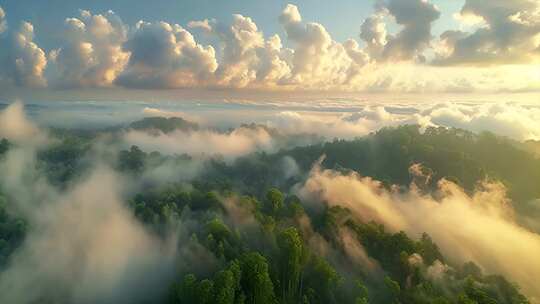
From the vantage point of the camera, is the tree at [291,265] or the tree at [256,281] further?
the tree at [291,265]

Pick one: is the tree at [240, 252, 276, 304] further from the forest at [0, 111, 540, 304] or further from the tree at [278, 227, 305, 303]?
the tree at [278, 227, 305, 303]

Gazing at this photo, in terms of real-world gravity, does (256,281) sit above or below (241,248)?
above

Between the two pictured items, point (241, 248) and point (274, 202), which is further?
point (274, 202)

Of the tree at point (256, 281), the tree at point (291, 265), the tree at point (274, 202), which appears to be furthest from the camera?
the tree at point (274, 202)

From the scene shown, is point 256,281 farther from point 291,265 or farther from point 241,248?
point 241,248

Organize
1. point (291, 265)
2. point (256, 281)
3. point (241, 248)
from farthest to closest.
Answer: point (241, 248) → point (291, 265) → point (256, 281)

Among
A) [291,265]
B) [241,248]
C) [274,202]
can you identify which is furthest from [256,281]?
[274,202]

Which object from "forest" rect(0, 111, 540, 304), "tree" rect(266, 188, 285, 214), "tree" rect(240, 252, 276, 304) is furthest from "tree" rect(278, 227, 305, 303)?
"tree" rect(266, 188, 285, 214)

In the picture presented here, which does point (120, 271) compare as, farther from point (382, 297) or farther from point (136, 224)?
point (382, 297)

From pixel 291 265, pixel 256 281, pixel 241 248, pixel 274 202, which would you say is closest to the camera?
pixel 256 281

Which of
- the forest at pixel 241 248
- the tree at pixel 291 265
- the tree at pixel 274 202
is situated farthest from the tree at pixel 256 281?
the tree at pixel 274 202

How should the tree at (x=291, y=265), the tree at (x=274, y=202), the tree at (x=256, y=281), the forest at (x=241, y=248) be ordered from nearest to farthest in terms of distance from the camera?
the tree at (x=256, y=281) < the forest at (x=241, y=248) < the tree at (x=291, y=265) < the tree at (x=274, y=202)

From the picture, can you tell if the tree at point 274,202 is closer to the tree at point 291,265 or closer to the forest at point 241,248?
the forest at point 241,248

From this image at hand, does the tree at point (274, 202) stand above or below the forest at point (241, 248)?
above
